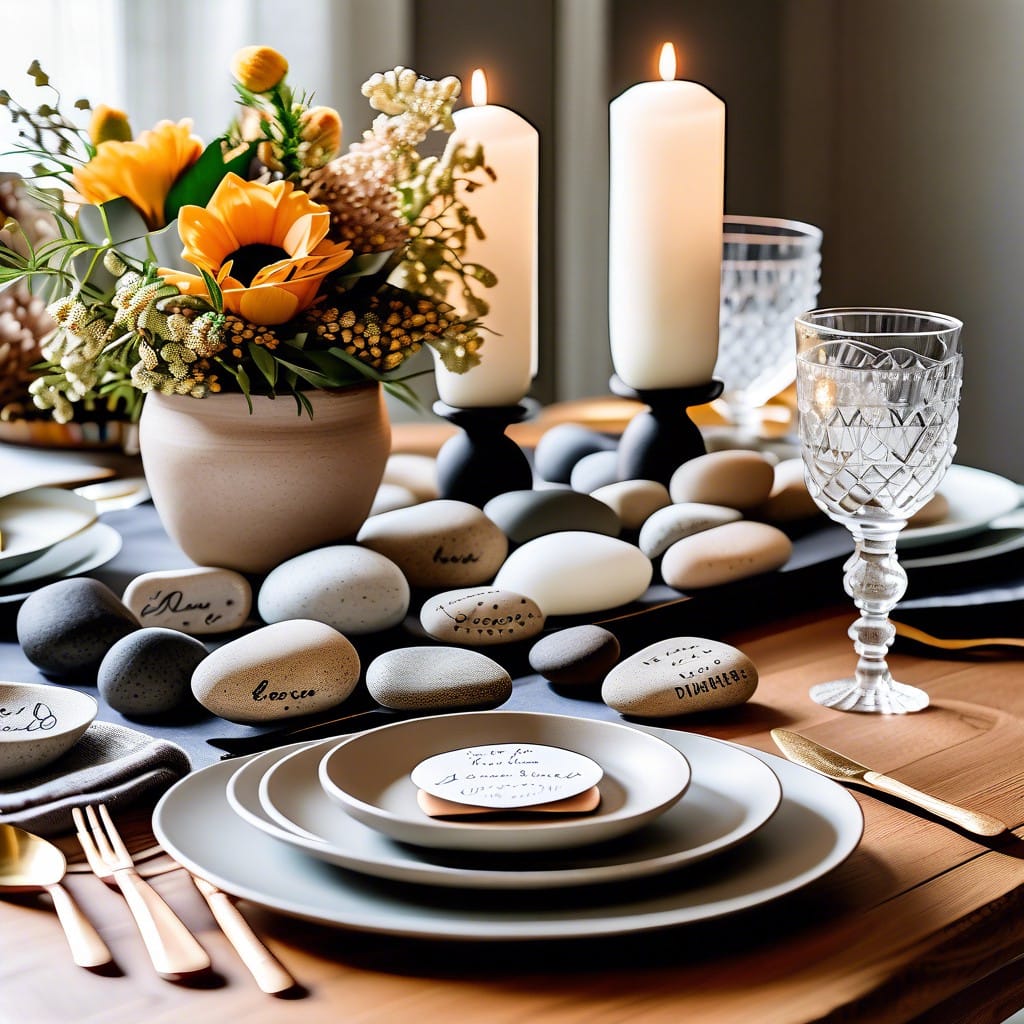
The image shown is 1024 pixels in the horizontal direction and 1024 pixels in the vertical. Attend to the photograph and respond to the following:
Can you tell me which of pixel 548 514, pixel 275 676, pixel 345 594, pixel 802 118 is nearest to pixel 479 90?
pixel 548 514

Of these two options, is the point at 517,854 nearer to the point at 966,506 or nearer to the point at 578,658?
the point at 578,658

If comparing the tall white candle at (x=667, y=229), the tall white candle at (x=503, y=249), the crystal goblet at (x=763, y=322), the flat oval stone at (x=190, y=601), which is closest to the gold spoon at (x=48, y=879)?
the flat oval stone at (x=190, y=601)

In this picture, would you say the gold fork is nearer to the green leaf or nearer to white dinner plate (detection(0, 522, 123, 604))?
white dinner plate (detection(0, 522, 123, 604))

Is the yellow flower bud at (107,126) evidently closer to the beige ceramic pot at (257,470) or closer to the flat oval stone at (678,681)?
the beige ceramic pot at (257,470)

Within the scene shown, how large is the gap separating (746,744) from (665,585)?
0.25m

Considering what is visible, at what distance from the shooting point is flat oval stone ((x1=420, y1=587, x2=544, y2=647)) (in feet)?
2.78

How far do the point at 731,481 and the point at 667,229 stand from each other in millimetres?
254

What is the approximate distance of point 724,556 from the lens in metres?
0.96

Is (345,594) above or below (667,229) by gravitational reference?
below

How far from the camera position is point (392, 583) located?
2.84ft

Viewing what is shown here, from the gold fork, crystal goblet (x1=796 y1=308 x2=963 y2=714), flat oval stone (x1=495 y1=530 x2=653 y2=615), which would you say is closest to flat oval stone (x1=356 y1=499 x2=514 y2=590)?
flat oval stone (x1=495 y1=530 x2=653 y2=615)

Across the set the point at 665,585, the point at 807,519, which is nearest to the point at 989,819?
the point at 665,585

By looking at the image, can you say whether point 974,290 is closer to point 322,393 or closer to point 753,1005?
point 322,393

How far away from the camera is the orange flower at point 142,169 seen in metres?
0.94
